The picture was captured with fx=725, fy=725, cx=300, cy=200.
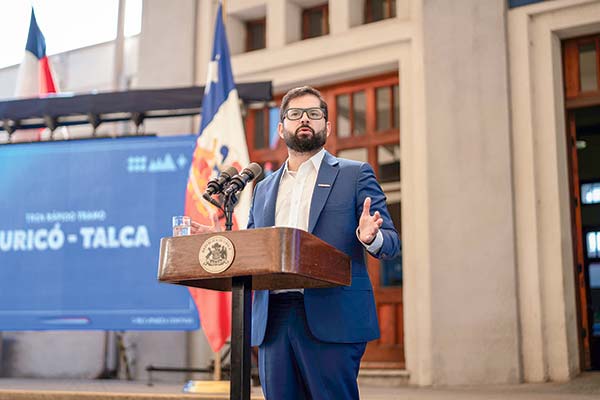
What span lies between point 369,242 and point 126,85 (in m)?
5.93

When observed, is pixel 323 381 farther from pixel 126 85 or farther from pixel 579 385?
pixel 126 85

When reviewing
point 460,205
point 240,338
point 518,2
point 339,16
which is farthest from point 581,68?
point 240,338

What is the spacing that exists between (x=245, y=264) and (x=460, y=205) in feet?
13.1

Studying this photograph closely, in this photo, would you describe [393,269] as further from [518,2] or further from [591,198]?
[591,198]

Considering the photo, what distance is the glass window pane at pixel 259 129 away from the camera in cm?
695

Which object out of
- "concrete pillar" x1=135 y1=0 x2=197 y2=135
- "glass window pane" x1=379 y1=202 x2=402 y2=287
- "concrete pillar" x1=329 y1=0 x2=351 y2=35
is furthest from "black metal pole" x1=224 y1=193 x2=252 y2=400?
"concrete pillar" x1=135 y1=0 x2=197 y2=135

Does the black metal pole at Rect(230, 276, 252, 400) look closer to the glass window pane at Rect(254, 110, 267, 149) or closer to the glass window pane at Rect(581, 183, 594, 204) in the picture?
the glass window pane at Rect(254, 110, 267, 149)

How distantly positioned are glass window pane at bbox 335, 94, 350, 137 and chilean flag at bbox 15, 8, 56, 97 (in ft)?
8.73

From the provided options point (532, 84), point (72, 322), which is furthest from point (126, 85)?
point (532, 84)

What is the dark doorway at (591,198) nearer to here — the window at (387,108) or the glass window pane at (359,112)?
the window at (387,108)

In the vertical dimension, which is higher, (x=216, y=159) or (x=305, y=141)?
(x=216, y=159)

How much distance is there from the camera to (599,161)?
837 centimetres

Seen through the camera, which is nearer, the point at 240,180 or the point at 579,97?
the point at 240,180

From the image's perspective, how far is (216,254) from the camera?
1.83 meters
